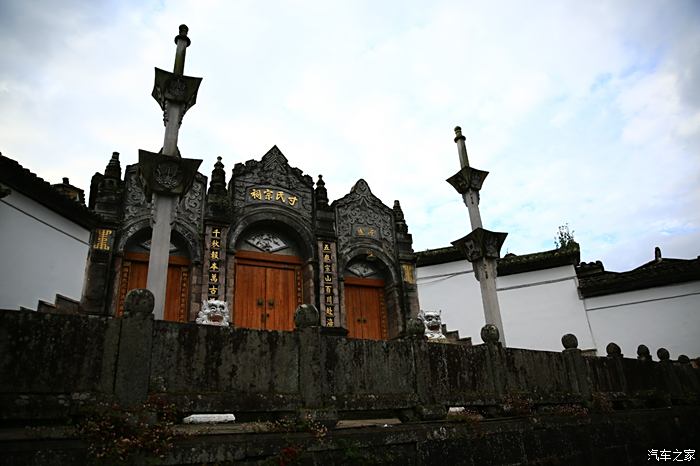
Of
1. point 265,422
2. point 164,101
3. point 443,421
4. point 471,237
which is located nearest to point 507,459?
point 443,421

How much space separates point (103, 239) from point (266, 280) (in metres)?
4.60

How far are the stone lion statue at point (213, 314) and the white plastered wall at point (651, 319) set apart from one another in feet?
39.2

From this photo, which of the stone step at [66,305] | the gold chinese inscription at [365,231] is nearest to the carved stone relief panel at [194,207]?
the stone step at [66,305]

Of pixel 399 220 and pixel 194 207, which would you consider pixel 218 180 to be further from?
pixel 399 220

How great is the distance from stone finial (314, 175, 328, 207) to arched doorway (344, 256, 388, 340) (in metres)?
2.24

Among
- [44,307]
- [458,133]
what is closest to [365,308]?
[458,133]

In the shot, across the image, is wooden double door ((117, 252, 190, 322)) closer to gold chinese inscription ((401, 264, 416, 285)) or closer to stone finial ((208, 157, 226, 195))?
stone finial ((208, 157, 226, 195))

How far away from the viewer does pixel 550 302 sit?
16.9m

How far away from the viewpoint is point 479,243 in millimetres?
11617

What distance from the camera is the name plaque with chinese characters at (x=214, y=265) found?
43.7 ft

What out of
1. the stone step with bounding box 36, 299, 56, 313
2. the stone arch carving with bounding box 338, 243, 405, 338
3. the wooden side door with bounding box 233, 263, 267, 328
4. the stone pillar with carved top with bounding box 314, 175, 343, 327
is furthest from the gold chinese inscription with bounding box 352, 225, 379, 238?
the stone step with bounding box 36, 299, 56, 313

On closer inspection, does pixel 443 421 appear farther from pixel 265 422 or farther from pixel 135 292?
pixel 135 292

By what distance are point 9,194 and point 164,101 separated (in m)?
4.91

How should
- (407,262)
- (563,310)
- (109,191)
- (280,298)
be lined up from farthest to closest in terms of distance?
(407,262), (563,310), (280,298), (109,191)
